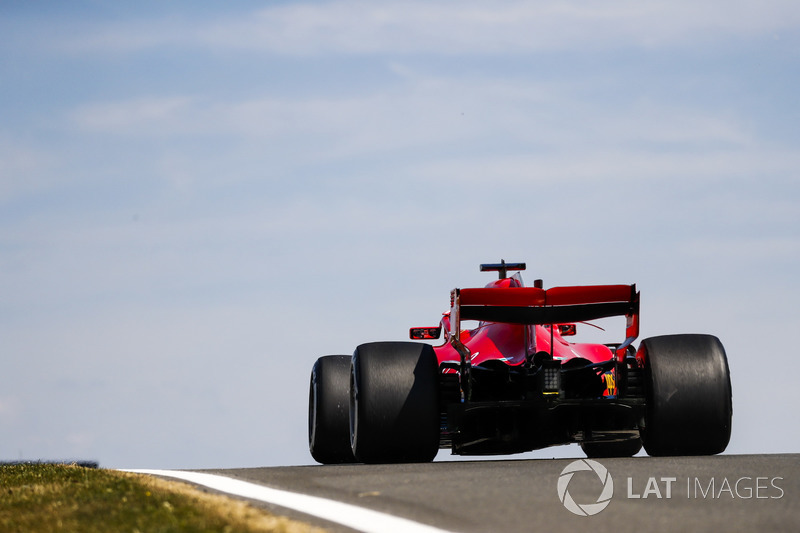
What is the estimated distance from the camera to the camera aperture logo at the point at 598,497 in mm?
6137

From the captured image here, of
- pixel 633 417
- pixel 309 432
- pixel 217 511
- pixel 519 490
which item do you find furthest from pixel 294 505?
pixel 309 432

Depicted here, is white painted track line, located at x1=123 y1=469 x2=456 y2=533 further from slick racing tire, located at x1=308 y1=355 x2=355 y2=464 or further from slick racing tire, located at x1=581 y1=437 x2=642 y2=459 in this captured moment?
slick racing tire, located at x1=581 y1=437 x2=642 y2=459

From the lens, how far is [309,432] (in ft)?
44.8

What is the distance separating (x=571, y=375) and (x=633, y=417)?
73cm

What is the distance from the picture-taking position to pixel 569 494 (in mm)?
6578

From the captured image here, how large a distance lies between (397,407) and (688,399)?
2.58m

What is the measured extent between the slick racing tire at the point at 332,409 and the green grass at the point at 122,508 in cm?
382

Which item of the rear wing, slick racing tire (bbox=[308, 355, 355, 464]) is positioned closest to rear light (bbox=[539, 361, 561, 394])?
the rear wing

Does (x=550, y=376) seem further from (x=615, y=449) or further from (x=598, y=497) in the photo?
(x=615, y=449)

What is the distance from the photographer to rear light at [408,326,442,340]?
13773mm

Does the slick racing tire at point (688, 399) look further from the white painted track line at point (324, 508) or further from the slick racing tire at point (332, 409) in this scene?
the white painted track line at point (324, 508)
